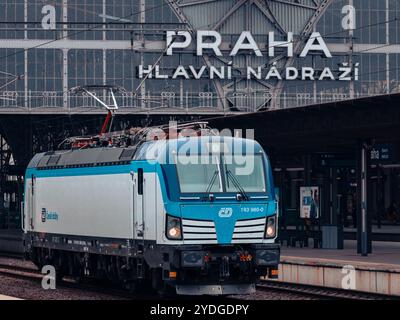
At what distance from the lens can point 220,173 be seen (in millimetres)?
23953

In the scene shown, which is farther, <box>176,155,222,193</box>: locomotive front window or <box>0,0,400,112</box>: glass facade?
<box>0,0,400,112</box>: glass facade

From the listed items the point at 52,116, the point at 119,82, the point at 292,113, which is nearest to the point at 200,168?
the point at 292,113

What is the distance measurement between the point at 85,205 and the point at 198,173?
5.00 metres

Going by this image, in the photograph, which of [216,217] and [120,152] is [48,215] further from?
[216,217]

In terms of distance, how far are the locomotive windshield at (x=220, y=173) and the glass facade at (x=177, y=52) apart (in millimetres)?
49598

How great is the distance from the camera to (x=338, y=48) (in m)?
78.8

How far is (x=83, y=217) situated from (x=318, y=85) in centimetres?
5242

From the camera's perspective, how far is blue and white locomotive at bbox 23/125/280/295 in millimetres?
23156

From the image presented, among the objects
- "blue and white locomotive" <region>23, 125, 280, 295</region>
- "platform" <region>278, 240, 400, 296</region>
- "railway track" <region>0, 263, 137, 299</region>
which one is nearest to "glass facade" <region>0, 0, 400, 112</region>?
"railway track" <region>0, 263, 137, 299</region>

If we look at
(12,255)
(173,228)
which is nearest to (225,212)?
(173,228)

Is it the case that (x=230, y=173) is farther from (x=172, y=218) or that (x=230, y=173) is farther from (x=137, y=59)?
→ (x=137, y=59)

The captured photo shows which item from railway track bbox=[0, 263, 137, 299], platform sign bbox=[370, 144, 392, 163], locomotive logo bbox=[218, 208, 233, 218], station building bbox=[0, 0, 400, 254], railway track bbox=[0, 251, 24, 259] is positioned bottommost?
railway track bbox=[0, 251, 24, 259]

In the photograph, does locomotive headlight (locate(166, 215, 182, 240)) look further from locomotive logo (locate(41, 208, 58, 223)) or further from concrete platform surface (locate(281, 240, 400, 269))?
concrete platform surface (locate(281, 240, 400, 269))

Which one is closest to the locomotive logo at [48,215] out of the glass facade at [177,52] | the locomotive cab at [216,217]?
the locomotive cab at [216,217]
